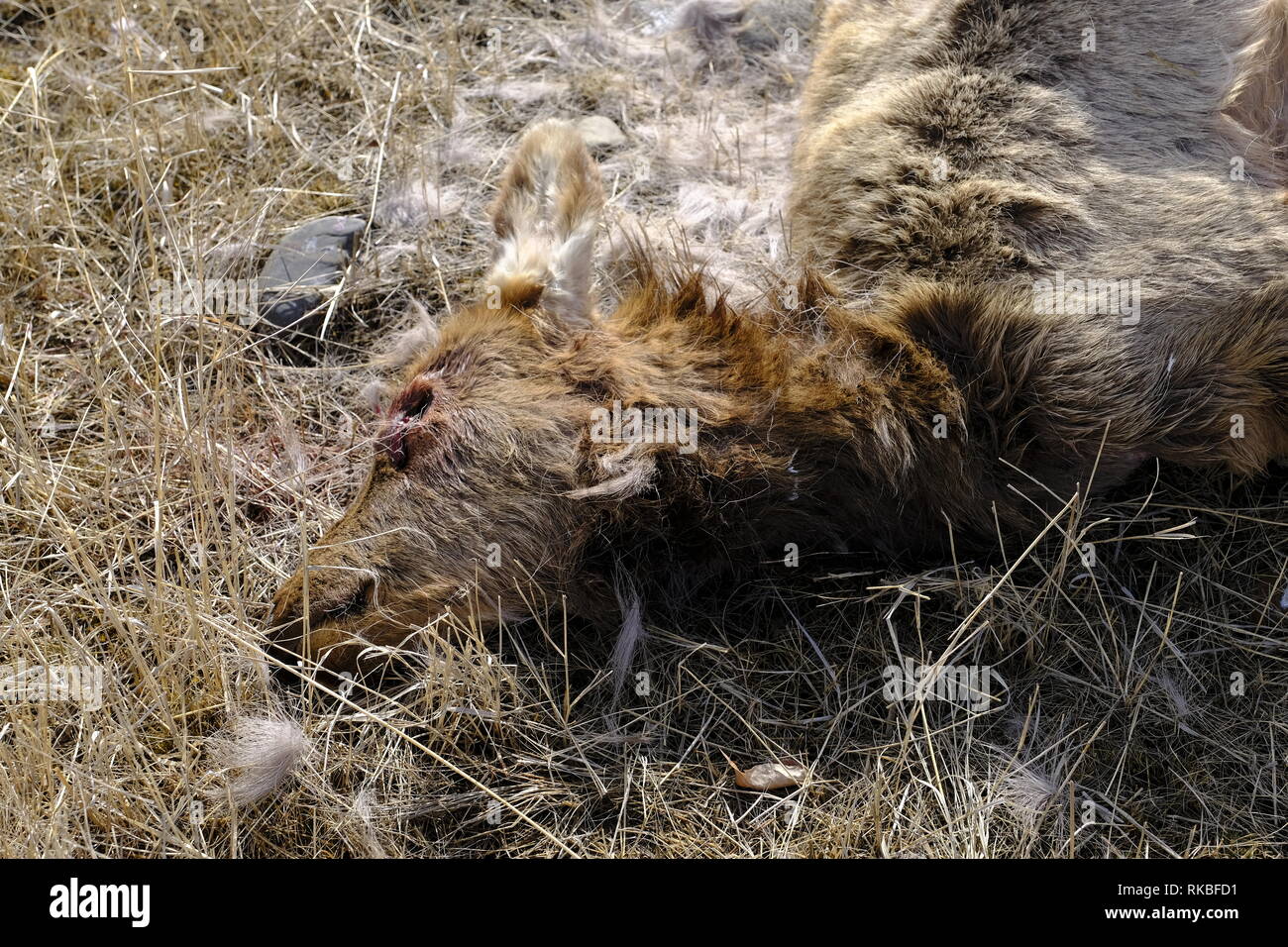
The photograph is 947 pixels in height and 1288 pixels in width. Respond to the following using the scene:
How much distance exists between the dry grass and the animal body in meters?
0.20

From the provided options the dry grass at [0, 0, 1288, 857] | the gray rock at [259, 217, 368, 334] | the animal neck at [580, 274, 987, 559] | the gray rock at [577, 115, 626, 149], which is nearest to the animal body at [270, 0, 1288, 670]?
the animal neck at [580, 274, 987, 559]

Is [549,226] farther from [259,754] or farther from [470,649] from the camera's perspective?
[259,754]

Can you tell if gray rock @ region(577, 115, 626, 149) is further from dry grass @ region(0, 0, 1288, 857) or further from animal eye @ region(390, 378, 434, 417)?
animal eye @ region(390, 378, 434, 417)

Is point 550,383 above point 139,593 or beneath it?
above

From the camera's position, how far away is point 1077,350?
2908 millimetres

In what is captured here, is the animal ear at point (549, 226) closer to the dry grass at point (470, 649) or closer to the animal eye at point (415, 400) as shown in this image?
the animal eye at point (415, 400)

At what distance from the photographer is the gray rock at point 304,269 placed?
377cm

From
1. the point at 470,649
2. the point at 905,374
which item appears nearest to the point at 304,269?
the point at 470,649

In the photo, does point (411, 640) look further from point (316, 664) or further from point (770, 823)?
point (770, 823)

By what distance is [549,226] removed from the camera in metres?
3.37

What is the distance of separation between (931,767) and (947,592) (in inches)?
20.4

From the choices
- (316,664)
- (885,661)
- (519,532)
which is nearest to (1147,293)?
(885,661)

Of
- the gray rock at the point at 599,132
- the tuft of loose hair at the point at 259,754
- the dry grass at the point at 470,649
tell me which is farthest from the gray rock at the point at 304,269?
the tuft of loose hair at the point at 259,754
